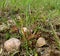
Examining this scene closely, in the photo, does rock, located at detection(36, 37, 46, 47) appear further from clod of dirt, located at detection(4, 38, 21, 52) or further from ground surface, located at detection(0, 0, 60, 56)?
clod of dirt, located at detection(4, 38, 21, 52)

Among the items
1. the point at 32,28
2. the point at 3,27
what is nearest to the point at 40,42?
the point at 32,28

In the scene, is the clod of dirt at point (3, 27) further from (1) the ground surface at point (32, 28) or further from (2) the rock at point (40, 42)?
(2) the rock at point (40, 42)

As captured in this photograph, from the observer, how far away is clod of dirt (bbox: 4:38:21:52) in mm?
1702

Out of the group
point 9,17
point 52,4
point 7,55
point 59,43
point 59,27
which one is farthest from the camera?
point 52,4

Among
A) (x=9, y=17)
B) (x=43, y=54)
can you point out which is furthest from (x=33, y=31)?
(x=9, y=17)

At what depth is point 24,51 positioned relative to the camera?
171 centimetres

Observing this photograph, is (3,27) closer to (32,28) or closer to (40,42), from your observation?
(32,28)

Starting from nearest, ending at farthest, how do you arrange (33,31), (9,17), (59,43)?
(59,43)
(33,31)
(9,17)

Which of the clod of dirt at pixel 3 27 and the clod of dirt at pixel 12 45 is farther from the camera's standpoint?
the clod of dirt at pixel 3 27

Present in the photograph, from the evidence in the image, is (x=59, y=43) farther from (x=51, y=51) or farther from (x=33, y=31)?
(x=33, y=31)

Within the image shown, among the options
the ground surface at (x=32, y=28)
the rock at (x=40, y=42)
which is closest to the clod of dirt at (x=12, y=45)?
the ground surface at (x=32, y=28)

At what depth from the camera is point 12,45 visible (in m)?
1.71

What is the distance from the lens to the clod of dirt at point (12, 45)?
1702mm

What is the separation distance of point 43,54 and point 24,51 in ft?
0.57
